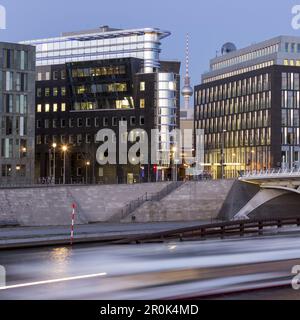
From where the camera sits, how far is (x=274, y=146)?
14900 cm

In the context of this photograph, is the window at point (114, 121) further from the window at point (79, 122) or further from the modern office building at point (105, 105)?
the window at point (79, 122)

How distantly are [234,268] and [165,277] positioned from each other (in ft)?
10.0

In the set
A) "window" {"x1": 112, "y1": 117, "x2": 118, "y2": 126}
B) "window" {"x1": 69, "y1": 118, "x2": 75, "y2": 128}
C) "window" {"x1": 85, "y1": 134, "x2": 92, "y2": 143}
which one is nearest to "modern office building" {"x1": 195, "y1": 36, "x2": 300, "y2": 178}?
"window" {"x1": 112, "y1": 117, "x2": 118, "y2": 126}

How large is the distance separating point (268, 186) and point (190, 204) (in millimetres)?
8626

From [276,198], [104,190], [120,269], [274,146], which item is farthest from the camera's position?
[274,146]

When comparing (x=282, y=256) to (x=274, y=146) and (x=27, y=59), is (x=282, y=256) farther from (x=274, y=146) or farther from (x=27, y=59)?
(x=274, y=146)

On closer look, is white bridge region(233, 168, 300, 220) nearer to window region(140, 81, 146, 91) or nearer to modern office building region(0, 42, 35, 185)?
modern office building region(0, 42, 35, 185)

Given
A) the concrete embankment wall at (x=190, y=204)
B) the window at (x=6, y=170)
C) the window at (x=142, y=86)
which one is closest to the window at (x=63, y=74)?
the window at (x=142, y=86)

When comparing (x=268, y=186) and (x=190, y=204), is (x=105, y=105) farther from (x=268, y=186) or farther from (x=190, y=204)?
(x=268, y=186)

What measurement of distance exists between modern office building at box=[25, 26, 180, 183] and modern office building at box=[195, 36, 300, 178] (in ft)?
55.3

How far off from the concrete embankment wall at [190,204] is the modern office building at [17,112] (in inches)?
1202

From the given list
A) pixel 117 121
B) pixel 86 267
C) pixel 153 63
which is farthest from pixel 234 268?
pixel 153 63

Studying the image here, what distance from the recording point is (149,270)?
24.8 meters

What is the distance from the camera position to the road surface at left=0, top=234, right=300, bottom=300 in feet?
66.7
